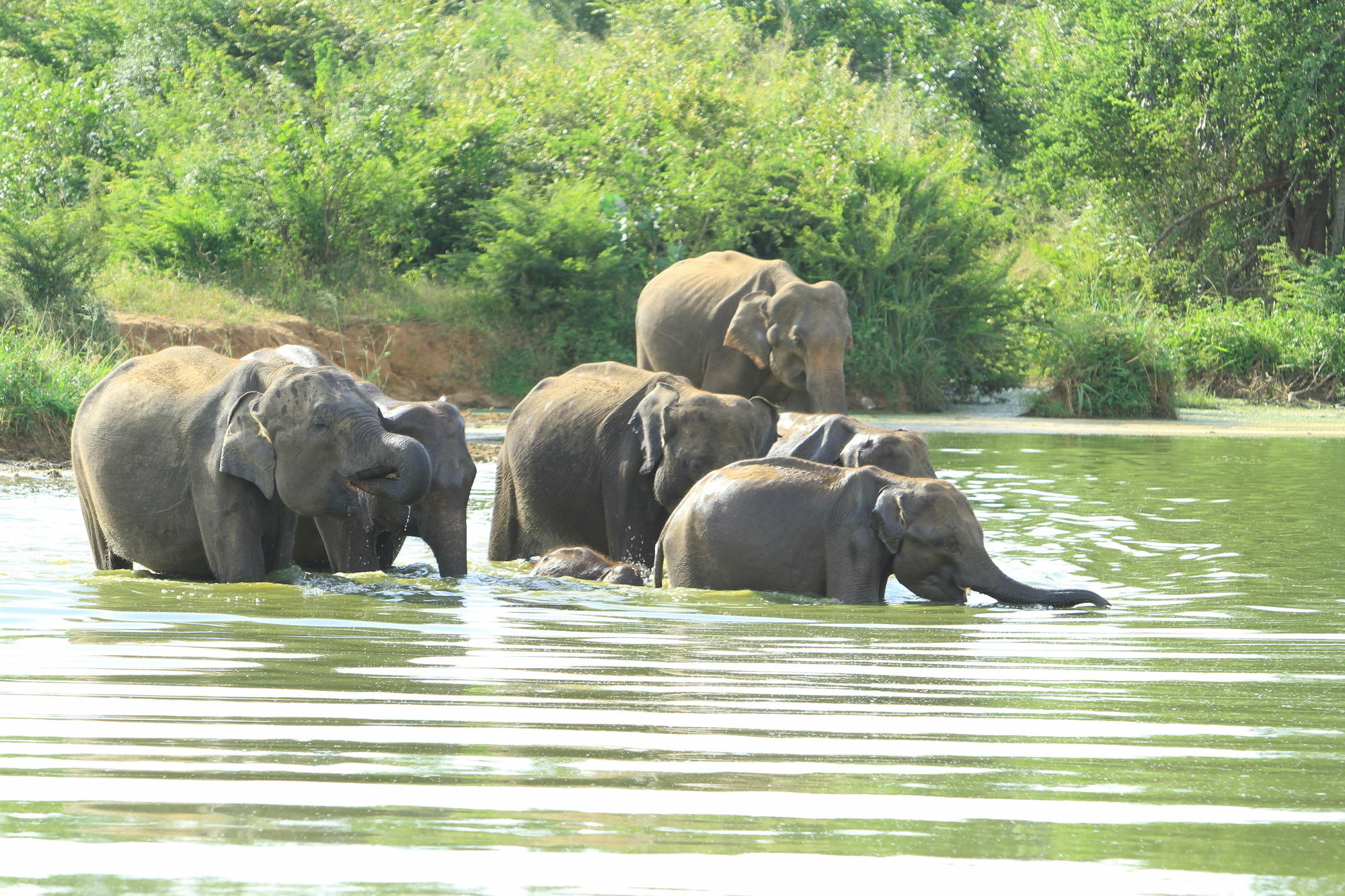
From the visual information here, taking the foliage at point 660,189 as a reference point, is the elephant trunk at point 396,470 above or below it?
Result: below

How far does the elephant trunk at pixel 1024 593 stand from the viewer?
8008 mm

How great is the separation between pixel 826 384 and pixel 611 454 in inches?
275

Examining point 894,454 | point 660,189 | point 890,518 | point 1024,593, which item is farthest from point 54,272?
point 1024,593

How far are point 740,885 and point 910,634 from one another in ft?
14.0

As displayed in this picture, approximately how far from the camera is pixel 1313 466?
1688 centimetres

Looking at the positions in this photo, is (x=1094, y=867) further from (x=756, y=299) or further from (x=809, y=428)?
(x=756, y=299)

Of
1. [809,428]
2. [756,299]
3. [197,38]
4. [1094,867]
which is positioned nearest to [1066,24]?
[197,38]

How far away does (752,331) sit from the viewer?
17.4m

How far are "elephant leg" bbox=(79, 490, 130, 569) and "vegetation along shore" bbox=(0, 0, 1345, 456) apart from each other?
11131 millimetres

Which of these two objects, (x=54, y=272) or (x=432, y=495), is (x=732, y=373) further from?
(x=432, y=495)

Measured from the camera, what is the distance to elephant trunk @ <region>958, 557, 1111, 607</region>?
8008 mm

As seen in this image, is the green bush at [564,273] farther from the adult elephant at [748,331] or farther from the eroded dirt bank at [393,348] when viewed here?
the adult elephant at [748,331]

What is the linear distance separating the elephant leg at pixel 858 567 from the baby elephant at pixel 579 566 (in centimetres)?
113

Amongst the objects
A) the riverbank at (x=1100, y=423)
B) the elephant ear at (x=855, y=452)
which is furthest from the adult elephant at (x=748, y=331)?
the elephant ear at (x=855, y=452)
